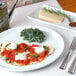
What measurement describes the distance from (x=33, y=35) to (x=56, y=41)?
109 millimetres

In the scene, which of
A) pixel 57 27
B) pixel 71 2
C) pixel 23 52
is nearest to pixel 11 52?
pixel 23 52

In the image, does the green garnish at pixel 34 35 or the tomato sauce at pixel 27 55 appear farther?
the green garnish at pixel 34 35

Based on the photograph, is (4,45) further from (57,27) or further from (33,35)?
(57,27)

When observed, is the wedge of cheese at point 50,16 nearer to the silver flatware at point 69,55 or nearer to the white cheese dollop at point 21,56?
the silver flatware at point 69,55

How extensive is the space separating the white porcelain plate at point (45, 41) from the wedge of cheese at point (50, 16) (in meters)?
0.11

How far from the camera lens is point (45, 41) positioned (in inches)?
38.0

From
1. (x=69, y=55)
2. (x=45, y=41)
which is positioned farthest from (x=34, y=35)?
(x=69, y=55)

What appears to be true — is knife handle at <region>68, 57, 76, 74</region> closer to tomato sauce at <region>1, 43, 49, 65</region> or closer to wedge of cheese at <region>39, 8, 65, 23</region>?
tomato sauce at <region>1, 43, 49, 65</region>

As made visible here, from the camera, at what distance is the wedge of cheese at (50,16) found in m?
1.12

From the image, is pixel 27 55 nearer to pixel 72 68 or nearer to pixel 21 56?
pixel 21 56

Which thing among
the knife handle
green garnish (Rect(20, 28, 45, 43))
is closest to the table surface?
the knife handle

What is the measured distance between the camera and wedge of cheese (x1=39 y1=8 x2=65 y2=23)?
44.1 inches

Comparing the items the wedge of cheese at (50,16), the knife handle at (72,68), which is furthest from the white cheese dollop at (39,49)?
the wedge of cheese at (50,16)

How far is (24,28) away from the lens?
41.4 inches
